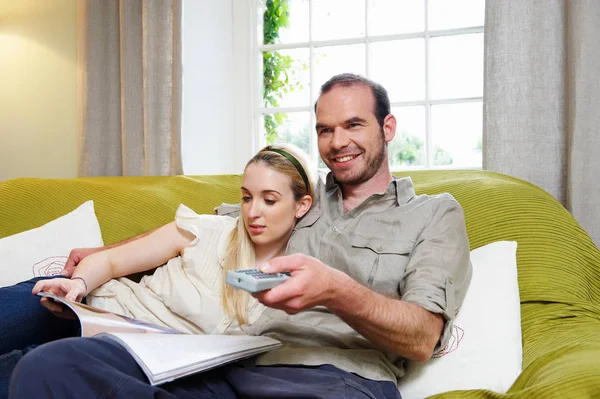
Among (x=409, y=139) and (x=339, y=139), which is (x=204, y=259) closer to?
(x=339, y=139)

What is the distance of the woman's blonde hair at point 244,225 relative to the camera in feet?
4.77

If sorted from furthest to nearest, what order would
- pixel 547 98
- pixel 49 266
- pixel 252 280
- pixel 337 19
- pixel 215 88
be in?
pixel 215 88
pixel 337 19
pixel 547 98
pixel 49 266
pixel 252 280

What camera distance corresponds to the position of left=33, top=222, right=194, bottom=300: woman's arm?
156cm

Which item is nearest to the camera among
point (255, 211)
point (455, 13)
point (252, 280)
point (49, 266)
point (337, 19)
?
point (252, 280)

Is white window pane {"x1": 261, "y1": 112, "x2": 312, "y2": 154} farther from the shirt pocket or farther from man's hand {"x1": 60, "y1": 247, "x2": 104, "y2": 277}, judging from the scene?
the shirt pocket

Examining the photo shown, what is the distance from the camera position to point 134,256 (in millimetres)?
1603

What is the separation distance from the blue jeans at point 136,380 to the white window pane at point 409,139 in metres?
1.53

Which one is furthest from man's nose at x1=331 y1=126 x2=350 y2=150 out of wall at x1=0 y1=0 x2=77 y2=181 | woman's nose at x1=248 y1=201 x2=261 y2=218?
wall at x1=0 y1=0 x2=77 y2=181

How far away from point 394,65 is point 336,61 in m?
0.27

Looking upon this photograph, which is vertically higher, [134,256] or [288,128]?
[288,128]

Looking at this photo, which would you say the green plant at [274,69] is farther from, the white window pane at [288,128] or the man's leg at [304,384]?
the man's leg at [304,384]

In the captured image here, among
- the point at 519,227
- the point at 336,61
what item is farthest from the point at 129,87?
the point at 519,227

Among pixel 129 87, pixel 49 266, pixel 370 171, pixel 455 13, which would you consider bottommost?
pixel 49 266

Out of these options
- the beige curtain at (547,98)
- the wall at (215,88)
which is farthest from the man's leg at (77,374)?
the wall at (215,88)
